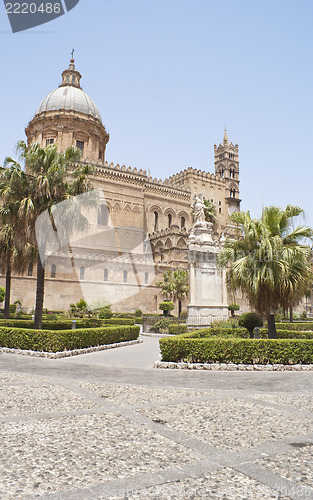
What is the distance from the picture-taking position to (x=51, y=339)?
1214 centimetres

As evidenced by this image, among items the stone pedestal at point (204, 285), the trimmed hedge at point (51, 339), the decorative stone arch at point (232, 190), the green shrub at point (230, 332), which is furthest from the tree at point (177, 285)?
the decorative stone arch at point (232, 190)

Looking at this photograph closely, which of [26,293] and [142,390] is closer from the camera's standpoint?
[142,390]

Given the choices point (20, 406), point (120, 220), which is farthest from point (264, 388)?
point (120, 220)

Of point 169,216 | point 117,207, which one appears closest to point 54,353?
point 117,207

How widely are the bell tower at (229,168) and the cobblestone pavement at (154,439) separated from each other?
65368 mm

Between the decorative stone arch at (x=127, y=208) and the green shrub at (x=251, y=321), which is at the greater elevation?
the decorative stone arch at (x=127, y=208)

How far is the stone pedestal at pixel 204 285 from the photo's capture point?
19.3 meters

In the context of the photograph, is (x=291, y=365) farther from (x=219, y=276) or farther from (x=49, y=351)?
(x=219, y=276)

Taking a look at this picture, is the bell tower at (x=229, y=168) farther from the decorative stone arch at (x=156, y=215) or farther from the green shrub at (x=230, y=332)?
the green shrub at (x=230, y=332)

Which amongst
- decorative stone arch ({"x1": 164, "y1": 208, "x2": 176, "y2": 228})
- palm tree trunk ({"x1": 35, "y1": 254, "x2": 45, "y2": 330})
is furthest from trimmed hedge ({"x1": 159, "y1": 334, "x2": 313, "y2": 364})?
decorative stone arch ({"x1": 164, "y1": 208, "x2": 176, "y2": 228})

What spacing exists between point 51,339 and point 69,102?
A: 165 feet

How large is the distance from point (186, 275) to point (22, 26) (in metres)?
34.3

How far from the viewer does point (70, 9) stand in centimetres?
591

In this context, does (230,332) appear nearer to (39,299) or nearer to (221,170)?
(39,299)
